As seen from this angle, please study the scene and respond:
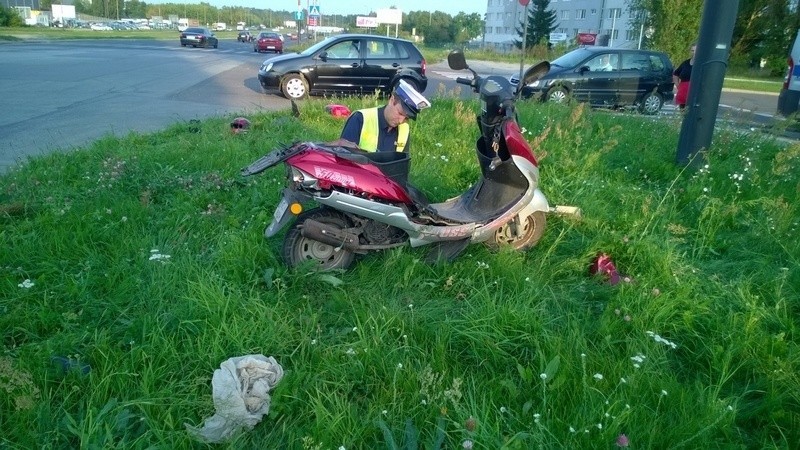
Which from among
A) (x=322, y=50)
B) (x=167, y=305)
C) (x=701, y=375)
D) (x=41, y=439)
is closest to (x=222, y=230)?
(x=167, y=305)

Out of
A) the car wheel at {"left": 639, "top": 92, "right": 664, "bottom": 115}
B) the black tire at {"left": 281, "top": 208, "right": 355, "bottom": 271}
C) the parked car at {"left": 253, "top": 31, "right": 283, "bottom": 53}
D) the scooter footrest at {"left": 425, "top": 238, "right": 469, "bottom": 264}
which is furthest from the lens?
the parked car at {"left": 253, "top": 31, "right": 283, "bottom": 53}

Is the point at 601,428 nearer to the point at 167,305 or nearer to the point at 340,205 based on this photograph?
the point at 340,205

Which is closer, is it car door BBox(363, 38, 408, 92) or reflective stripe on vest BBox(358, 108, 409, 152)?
reflective stripe on vest BBox(358, 108, 409, 152)

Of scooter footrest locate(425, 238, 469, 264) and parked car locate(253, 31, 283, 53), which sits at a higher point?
parked car locate(253, 31, 283, 53)

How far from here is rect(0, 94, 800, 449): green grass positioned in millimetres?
2586

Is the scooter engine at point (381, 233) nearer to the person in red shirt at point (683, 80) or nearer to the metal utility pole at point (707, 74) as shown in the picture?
the metal utility pole at point (707, 74)

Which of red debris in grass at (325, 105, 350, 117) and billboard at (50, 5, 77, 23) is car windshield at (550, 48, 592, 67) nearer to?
red debris in grass at (325, 105, 350, 117)

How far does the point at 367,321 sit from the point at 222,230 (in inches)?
70.3

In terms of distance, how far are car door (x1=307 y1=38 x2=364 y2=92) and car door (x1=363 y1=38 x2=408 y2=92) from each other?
194mm

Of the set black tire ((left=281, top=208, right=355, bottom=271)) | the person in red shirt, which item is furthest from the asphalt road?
black tire ((left=281, top=208, right=355, bottom=271))

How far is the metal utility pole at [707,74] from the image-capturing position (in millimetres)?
6121

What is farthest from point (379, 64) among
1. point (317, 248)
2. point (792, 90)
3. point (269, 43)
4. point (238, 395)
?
point (269, 43)

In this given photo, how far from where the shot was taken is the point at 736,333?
3.23 meters

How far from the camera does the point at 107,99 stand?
1250 cm
